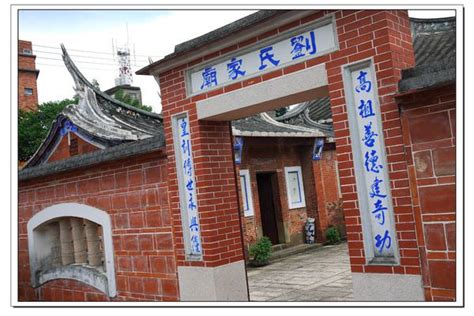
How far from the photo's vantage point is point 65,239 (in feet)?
21.4

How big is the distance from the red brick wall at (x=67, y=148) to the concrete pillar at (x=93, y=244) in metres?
2.90

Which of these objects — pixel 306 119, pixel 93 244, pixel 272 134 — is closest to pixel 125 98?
pixel 306 119

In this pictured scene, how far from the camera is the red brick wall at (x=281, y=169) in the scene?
10.3 m

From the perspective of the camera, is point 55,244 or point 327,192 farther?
point 327,192

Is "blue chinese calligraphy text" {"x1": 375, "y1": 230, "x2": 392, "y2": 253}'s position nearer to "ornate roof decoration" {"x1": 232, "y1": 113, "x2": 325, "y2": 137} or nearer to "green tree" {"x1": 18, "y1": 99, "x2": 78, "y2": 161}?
"ornate roof decoration" {"x1": 232, "y1": 113, "x2": 325, "y2": 137}

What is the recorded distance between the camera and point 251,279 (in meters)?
8.10

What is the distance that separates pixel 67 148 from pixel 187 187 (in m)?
5.76

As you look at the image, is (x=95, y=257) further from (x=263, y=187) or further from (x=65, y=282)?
(x=263, y=187)

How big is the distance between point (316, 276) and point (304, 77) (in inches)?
176

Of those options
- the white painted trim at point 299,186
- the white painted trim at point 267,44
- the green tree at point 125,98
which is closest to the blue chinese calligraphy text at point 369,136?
the white painted trim at point 267,44

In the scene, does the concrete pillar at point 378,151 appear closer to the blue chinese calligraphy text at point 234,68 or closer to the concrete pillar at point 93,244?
the blue chinese calligraphy text at point 234,68

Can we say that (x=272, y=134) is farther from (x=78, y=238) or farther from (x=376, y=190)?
(x=376, y=190)
